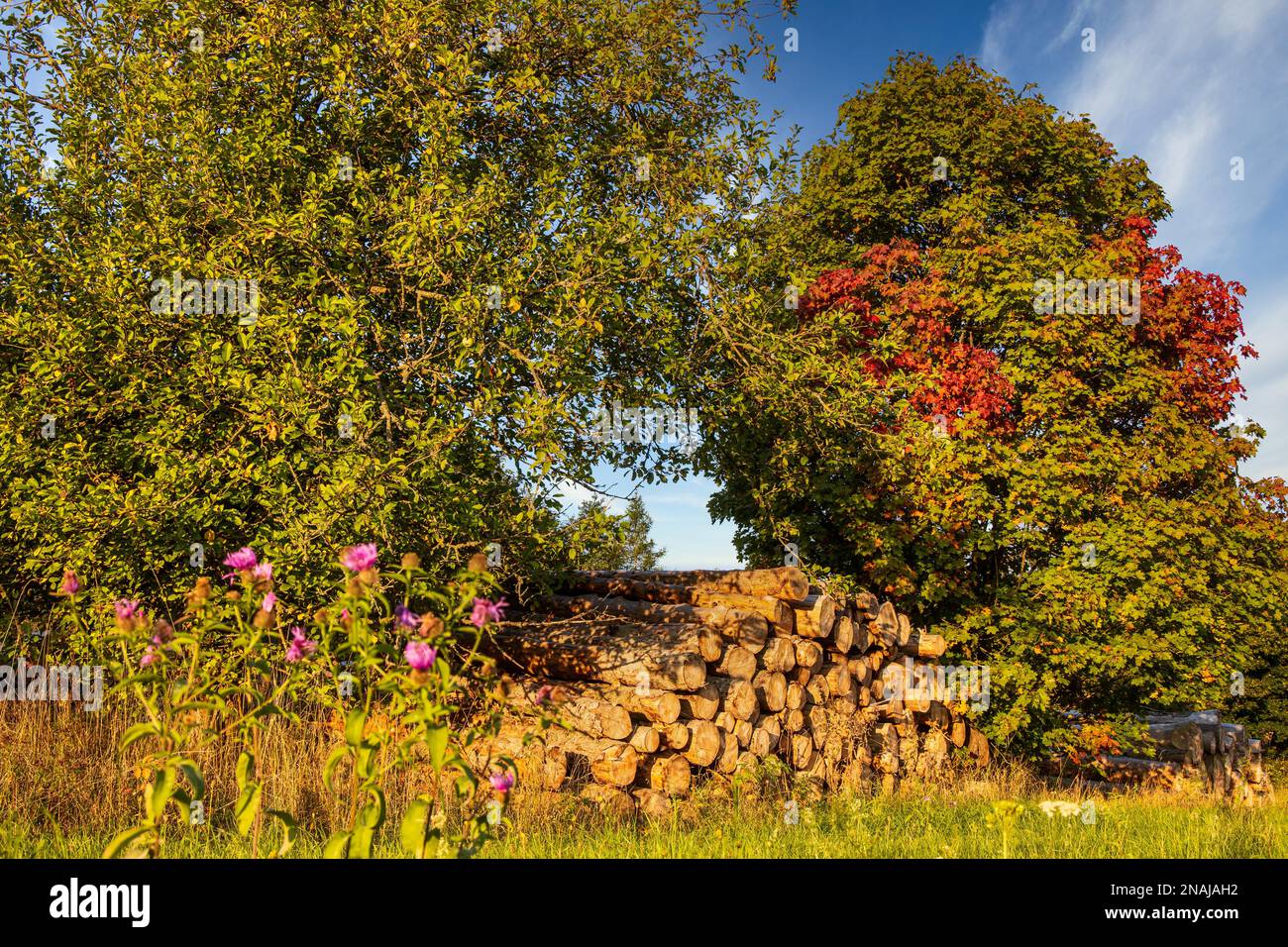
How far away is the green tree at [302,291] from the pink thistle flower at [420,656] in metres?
3.41

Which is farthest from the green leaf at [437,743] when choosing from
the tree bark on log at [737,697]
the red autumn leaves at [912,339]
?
the red autumn leaves at [912,339]

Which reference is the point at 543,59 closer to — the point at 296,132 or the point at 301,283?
the point at 296,132

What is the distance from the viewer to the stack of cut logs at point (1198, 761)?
535 inches

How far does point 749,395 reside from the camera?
10039mm

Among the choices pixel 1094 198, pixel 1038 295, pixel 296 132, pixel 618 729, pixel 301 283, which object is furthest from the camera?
pixel 1094 198

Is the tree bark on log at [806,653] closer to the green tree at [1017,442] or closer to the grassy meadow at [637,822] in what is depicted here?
the grassy meadow at [637,822]

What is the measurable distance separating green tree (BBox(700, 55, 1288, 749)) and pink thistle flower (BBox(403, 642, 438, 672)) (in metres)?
6.57

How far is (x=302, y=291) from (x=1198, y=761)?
15.9 m

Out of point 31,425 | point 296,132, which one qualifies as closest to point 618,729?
point 31,425

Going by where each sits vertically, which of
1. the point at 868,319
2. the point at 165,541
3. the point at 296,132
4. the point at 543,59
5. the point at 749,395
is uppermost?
the point at 543,59

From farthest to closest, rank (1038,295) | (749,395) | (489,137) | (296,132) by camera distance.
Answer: (1038,295) < (749,395) < (489,137) < (296,132)

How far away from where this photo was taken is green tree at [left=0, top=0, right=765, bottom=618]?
6.82m

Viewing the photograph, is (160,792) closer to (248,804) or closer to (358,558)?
(248,804)
